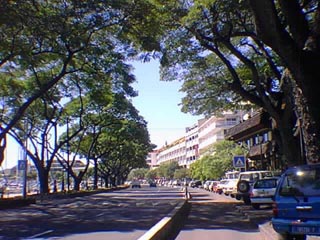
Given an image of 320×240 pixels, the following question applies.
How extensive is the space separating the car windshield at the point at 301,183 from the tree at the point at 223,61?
5.63 meters

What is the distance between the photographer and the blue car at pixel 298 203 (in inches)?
414

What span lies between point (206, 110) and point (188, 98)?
1.82 m

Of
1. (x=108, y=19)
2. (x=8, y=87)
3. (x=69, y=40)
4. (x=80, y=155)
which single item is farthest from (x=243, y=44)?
(x=80, y=155)

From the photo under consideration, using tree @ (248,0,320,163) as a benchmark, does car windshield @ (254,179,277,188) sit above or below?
below

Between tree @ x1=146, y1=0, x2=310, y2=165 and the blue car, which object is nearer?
the blue car

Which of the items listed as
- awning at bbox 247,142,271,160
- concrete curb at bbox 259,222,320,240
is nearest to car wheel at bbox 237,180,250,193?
awning at bbox 247,142,271,160

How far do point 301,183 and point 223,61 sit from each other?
1218 centimetres

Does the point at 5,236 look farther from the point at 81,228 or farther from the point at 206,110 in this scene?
the point at 206,110

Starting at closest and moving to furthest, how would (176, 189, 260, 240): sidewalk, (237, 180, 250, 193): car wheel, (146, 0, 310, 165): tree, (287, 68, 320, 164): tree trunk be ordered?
(287, 68, 320, 164): tree trunk
(176, 189, 260, 240): sidewalk
(146, 0, 310, 165): tree
(237, 180, 250, 193): car wheel

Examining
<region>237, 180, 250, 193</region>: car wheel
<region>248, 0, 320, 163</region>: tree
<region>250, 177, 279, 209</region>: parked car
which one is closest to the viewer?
<region>248, 0, 320, 163</region>: tree

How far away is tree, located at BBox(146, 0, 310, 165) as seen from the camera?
20.5 m

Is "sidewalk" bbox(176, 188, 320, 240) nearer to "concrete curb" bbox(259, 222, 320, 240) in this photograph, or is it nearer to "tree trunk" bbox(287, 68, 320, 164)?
"concrete curb" bbox(259, 222, 320, 240)

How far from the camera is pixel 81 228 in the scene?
55.4ft

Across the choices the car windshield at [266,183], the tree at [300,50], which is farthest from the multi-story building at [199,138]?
the tree at [300,50]
